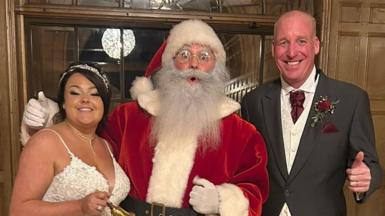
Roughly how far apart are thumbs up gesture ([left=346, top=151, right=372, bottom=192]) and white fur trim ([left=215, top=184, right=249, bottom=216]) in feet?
1.25

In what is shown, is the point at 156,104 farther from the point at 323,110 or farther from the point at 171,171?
the point at 323,110

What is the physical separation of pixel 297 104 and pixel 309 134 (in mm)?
135

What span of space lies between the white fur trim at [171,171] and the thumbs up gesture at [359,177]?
58cm

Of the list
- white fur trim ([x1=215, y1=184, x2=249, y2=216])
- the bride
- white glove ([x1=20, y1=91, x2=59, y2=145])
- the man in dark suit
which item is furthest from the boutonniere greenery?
white glove ([x1=20, y1=91, x2=59, y2=145])

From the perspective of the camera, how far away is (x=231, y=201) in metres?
1.42

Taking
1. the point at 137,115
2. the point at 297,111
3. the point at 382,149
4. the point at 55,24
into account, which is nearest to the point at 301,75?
the point at 297,111

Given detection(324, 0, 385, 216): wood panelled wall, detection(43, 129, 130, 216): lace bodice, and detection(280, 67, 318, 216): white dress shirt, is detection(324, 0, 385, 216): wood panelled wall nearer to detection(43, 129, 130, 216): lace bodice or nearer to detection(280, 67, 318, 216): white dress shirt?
detection(280, 67, 318, 216): white dress shirt

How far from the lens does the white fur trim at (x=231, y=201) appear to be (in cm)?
142

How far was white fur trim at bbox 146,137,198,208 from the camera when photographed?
58.0 inches

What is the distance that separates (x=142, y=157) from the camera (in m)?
1.54

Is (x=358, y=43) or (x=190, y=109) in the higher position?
(x=358, y=43)

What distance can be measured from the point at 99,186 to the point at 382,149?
2.16 meters

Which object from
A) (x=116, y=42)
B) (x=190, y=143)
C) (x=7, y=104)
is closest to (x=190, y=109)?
(x=190, y=143)

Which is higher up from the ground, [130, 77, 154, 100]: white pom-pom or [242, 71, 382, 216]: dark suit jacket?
[130, 77, 154, 100]: white pom-pom
